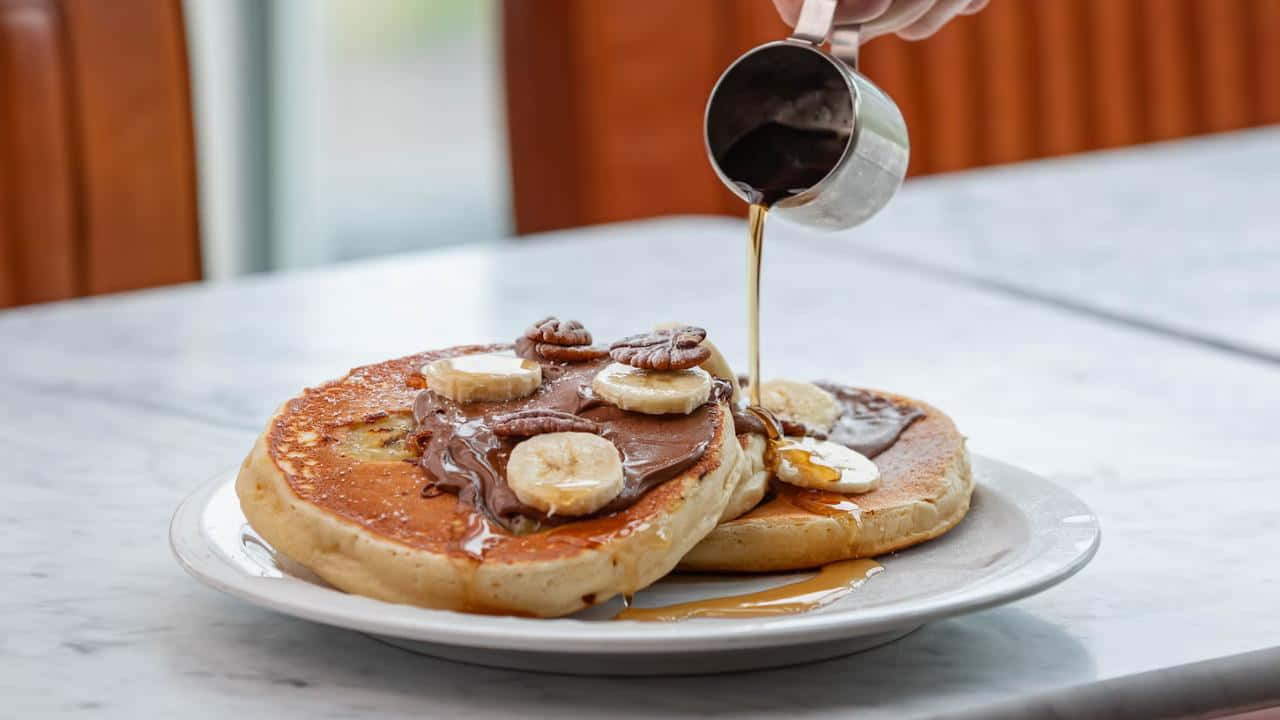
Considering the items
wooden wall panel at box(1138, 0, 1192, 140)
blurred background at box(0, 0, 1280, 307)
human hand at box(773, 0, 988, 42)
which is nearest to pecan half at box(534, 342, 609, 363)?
human hand at box(773, 0, 988, 42)

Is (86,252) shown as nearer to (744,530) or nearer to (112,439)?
(112,439)

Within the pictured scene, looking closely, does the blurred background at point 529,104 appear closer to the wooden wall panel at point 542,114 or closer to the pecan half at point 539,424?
the wooden wall panel at point 542,114

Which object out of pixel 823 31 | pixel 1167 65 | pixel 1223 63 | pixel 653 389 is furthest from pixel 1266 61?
pixel 653 389

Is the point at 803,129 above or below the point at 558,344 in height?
above

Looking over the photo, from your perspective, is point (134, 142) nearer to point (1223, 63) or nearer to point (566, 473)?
point (566, 473)

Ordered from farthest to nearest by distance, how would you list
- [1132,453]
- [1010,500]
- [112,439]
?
[112,439], [1132,453], [1010,500]

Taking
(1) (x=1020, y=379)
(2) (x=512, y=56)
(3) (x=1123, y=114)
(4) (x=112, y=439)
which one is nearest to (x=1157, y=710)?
(1) (x=1020, y=379)
